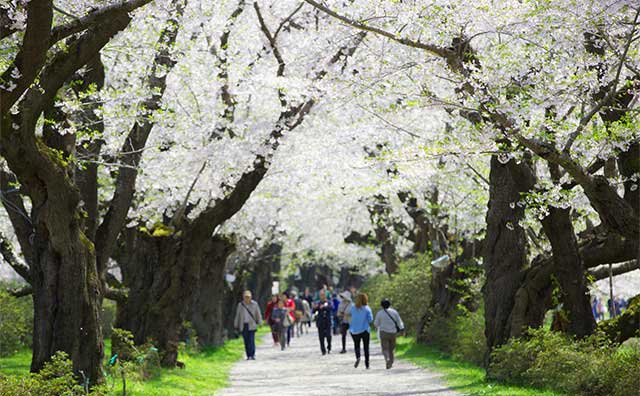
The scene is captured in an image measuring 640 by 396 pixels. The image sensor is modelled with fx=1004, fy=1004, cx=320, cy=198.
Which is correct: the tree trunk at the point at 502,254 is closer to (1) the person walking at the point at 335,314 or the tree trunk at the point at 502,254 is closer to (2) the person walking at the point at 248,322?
(2) the person walking at the point at 248,322

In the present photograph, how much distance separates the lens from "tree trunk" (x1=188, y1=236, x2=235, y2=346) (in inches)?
1139

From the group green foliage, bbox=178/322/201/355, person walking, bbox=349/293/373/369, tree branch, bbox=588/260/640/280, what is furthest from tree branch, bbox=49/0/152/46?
green foliage, bbox=178/322/201/355

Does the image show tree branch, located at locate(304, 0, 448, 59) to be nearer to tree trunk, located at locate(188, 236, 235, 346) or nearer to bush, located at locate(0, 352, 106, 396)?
bush, located at locate(0, 352, 106, 396)

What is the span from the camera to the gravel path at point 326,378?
52.9 feet

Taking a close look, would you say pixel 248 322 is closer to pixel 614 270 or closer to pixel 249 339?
pixel 249 339

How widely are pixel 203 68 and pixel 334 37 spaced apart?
3.67 metres

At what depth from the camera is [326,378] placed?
62.7ft

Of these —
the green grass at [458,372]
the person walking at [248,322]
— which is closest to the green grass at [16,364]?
the person walking at [248,322]

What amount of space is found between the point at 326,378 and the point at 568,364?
258 inches

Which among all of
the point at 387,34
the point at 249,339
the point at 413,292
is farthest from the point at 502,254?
the point at 413,292

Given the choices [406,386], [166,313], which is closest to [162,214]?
[166,313]

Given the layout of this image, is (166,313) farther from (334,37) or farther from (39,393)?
(39,393)

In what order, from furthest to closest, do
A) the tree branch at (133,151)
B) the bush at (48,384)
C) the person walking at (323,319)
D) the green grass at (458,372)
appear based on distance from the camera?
1. the person walking at (323,319)
2. the tree branch at (133,151)
3. the green grass at (458,372)
4. the bush at (48,384)

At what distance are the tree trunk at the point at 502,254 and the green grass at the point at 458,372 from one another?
0.89 m
